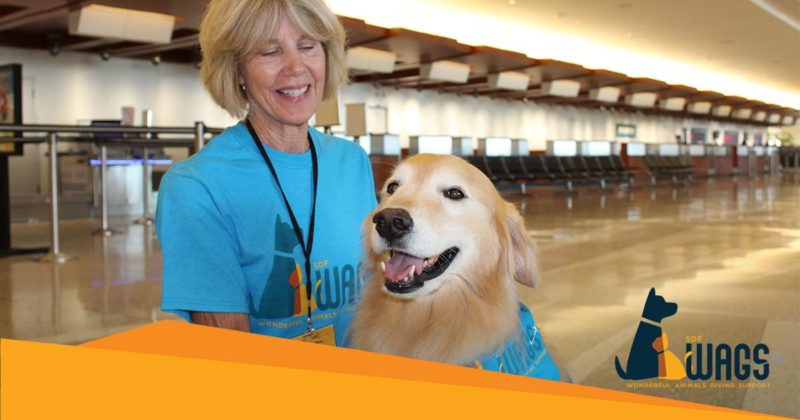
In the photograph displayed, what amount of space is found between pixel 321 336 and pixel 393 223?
34 centimetres

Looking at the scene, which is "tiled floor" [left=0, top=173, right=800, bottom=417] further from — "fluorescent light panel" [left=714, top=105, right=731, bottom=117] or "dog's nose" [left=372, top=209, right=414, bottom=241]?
"fluorescent light panel" [left=714, top=105, right=731, bottom=117]

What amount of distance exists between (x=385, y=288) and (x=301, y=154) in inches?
19.1

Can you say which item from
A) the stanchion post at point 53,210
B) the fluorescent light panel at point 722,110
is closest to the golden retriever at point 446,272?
the stanchion post at point 53,210

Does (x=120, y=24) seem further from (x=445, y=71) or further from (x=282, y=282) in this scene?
(x=282, y=282)

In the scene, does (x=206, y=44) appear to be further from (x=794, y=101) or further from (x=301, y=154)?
(x=794, y=101)

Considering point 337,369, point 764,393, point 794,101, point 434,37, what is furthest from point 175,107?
point 794,101

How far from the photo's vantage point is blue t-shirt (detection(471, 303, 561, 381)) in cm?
128

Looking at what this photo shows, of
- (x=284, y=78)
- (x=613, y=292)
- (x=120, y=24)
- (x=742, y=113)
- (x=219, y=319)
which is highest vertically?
(x=742, y=113)

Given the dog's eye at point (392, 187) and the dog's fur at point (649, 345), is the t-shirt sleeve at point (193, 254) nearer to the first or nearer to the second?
the dog's eye at point (392, 187)

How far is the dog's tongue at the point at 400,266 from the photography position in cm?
128

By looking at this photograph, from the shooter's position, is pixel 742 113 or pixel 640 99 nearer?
pixel 640 99

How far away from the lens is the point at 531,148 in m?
25.8

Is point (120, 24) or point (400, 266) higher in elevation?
point (120, 24)

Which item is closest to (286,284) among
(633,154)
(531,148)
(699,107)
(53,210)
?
(53,210)
